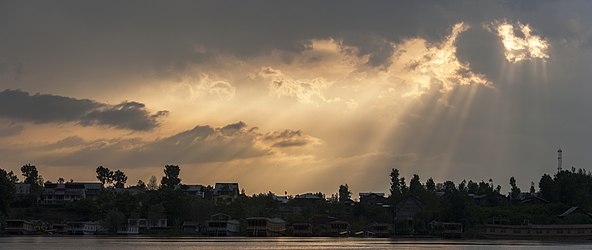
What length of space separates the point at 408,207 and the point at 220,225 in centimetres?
3969

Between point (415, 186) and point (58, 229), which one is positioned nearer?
point (58, 229)

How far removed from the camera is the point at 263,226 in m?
157

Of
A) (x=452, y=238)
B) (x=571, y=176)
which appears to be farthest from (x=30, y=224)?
(x=571, y=176)

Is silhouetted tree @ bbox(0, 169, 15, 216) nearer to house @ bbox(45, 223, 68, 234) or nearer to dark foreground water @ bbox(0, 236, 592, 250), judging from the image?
house @ bbox(45, 223, 68, 234)

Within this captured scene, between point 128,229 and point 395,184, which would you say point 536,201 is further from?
point 128,229

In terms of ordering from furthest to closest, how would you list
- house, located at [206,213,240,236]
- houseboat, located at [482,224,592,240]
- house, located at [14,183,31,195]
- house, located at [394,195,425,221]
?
house, located at [14,183,31,195]
house, located at [394,195,425,221]
house, located at [206,213,240,236]
houseboat, located at [482,224,592,240]

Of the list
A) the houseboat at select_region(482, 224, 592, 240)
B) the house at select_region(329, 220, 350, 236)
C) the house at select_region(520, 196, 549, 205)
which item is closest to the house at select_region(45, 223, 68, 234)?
the house at select_region(329, 220, 350, 236)

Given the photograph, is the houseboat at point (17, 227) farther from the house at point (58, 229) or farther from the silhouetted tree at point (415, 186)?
the silhouetted tree at point (415, 186)

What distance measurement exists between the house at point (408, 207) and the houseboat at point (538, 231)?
22.1 meters

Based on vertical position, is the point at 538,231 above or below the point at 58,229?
above

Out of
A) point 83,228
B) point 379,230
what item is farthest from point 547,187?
point 83,228

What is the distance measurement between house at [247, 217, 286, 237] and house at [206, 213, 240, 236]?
13.4ft

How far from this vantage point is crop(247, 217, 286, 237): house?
15650 cm

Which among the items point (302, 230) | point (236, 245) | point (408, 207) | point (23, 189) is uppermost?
point (23, 189)
